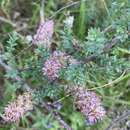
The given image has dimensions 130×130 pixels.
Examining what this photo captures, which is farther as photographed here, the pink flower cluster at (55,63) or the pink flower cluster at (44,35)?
the pink flower cluster at (44,35)

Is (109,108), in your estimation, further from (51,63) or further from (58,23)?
(51,63)

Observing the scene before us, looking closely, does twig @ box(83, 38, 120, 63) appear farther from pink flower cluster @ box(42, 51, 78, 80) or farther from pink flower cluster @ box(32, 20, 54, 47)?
pink flower cluster @ box(32, 20, 54, 47)

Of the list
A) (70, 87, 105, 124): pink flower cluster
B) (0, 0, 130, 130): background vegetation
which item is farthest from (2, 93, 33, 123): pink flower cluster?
(70, 87, 105, 124): pink flower cluster

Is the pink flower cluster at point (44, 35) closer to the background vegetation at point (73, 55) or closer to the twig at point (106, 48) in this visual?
the background vegetation at point (73, 55)

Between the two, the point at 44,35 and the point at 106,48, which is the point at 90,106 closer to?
the point at 106,48

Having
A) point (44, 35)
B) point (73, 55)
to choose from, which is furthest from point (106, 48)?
point (44, 35)

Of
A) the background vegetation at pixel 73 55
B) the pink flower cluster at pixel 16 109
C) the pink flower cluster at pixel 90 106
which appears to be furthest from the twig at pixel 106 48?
the pink flower cluster at pixel 16 109

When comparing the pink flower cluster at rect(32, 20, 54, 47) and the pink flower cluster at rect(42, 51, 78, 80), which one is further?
the pink flower cluster at rect(32, 20, 54, 47)

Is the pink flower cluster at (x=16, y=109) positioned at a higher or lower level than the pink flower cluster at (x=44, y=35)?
lower

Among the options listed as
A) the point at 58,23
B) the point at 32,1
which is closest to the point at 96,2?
the point at 58,23
